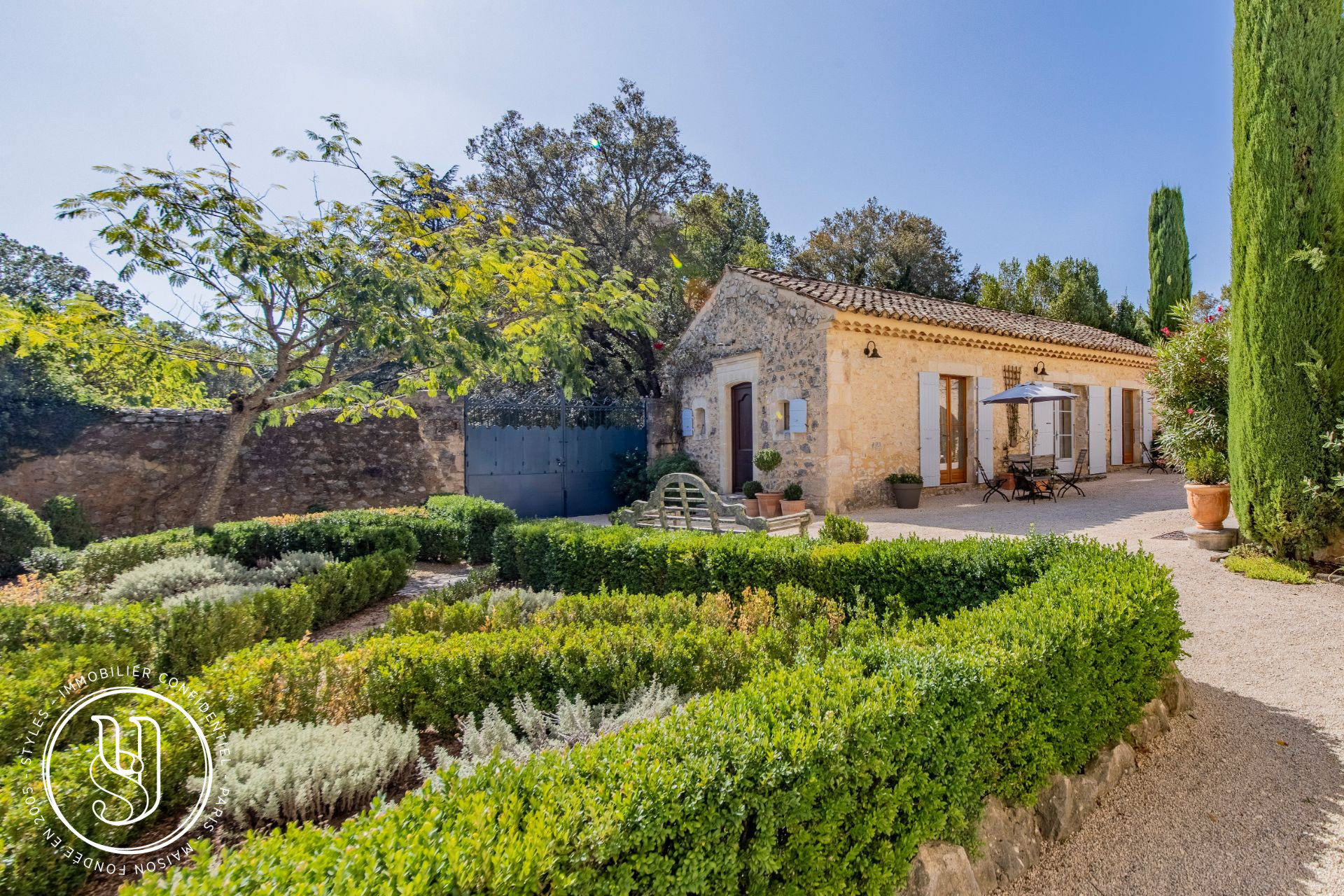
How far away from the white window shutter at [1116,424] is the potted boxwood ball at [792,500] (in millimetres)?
9303

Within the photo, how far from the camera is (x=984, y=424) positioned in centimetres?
→ 1162

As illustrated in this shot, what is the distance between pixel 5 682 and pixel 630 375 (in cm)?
1337

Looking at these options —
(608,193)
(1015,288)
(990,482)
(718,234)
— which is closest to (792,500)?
(990,482)

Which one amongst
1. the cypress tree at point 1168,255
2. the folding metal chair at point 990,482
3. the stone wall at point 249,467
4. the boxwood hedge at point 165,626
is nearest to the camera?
the boxwood hedge at point 165,626

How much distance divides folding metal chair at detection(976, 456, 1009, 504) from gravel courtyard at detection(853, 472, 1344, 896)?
221 inches

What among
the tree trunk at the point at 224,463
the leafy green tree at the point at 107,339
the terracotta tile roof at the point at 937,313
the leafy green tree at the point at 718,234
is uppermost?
the leafy green tree at the point at 718,234

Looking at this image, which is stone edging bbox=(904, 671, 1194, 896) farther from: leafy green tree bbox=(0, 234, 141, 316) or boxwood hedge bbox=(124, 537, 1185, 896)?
leafy green tree bbox=(0, 234, 141, 316)

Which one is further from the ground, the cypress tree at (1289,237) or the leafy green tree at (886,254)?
the leafy green tree at (886,254)

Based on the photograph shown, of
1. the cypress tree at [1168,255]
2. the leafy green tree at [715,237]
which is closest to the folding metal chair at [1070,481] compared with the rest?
the leafy green tree at [715,237]

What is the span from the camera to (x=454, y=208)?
5.42 metres

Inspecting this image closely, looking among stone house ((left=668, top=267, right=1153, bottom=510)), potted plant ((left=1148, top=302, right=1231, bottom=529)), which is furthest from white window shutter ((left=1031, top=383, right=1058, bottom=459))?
potted plant ((left=1148, top=302, right=1231, bottom=529))

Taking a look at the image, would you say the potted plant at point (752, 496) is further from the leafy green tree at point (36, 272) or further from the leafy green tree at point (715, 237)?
the leafy green tree at point (36, 272)

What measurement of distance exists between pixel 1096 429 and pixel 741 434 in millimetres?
8201

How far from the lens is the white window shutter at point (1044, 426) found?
12.6m
